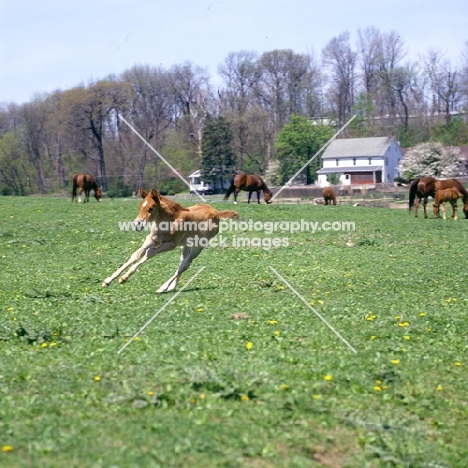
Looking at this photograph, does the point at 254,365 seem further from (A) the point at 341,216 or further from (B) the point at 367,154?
(B) the point at 367,154

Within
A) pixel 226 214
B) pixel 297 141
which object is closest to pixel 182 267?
pixel 226 214

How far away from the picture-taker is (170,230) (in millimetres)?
14617

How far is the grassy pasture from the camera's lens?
21.7 ft

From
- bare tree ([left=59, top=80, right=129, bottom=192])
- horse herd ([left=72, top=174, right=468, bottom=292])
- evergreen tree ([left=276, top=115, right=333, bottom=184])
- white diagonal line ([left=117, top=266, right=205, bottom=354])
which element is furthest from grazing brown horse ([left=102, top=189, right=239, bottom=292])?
evergreen tree ([left=276, top=115, right=333, bottom=184])

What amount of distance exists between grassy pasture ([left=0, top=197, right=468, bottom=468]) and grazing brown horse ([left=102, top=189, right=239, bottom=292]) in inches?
20.5

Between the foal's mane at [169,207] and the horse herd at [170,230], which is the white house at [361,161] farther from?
the foal's mane at [169,207]

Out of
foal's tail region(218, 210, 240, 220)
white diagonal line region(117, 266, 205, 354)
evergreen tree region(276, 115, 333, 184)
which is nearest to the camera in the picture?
white diagonal line region(117, 266, 205, 354)

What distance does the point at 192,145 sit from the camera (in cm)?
7981

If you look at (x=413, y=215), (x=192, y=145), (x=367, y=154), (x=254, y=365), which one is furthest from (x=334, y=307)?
(x=367, y=154)

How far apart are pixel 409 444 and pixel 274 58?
76817mm

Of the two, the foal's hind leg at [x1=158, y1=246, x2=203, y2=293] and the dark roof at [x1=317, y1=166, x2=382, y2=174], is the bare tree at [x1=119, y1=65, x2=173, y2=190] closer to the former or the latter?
the dark roof at [x1=317, y1=166, x2=382, y2=174]

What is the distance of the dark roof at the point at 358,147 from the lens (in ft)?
322

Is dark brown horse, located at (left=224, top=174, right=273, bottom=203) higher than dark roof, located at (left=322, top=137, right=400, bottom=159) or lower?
lower

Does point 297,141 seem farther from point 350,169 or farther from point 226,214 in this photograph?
point 226,214
